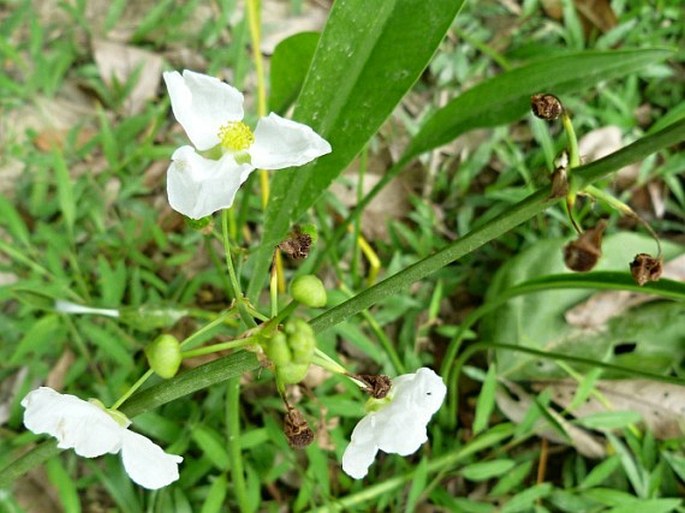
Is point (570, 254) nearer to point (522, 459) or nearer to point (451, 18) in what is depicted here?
point (451, 18)

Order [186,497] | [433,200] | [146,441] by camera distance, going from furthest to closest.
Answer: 1. [433,200]
2. [186,497]
3. [146,441]

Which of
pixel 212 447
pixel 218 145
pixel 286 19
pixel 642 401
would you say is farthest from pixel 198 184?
pixel 286 19

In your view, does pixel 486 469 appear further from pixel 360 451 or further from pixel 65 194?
pixel 65 194

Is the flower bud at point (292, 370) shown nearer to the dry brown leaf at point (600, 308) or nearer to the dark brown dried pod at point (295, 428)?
the dark brown dried pod at point (295, 428)

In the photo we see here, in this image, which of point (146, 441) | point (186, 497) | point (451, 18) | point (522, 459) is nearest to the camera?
point (146, 441)

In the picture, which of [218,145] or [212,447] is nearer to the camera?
[218,145]

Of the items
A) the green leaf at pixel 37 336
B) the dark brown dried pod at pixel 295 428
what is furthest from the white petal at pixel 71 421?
the green leaf at pixel 37 336

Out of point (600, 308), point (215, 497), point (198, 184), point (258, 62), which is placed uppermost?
point (198, 184)

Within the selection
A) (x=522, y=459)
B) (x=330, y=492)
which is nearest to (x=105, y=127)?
(x=330, y=492)
